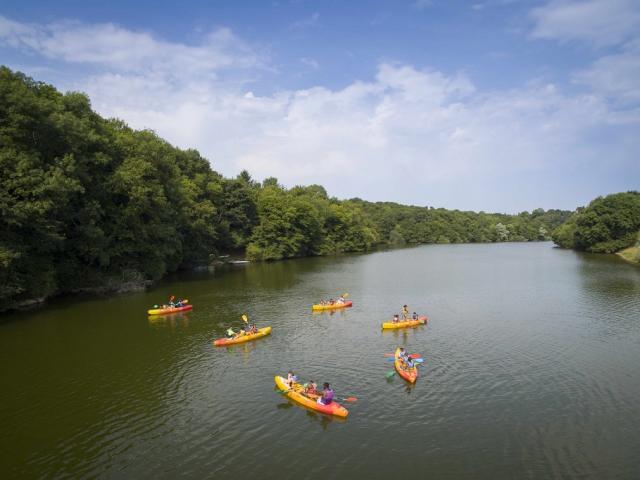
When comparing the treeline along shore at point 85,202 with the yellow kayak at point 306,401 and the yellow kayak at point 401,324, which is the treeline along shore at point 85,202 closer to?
the yellow kayak at point 306,401

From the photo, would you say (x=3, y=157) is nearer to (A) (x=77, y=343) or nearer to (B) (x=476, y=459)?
(A) (x=77, y=343)

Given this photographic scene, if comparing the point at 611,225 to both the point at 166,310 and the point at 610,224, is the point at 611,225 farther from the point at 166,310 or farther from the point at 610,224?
the point at 166,310

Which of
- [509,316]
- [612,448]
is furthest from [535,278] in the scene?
[612,448]

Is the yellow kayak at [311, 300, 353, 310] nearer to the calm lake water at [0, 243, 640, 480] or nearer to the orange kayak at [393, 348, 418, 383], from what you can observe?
the calm lake water at [0, 243, 640, 480]

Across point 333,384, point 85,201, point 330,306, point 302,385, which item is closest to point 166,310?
point 330,306

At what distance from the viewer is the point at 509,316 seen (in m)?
37.1

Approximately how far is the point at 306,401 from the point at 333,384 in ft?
9.08

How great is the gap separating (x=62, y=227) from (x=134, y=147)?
583 inches

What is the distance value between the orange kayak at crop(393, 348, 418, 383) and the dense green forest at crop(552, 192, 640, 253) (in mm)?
86807

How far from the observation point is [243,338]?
30.5 meters

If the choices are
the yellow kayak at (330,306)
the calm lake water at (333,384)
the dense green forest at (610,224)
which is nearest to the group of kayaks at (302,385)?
the calm lake water at (333,384)

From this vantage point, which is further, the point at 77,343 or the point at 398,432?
the point at 77,343

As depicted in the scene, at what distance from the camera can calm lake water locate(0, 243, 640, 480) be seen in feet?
52.4

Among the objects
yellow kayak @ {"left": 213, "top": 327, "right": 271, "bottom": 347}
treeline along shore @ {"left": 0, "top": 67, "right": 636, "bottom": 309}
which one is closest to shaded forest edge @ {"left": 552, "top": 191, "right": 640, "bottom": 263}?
treeline along shore @ {"left": 0, "top": 67, "right": 636, "bottom": 309}
